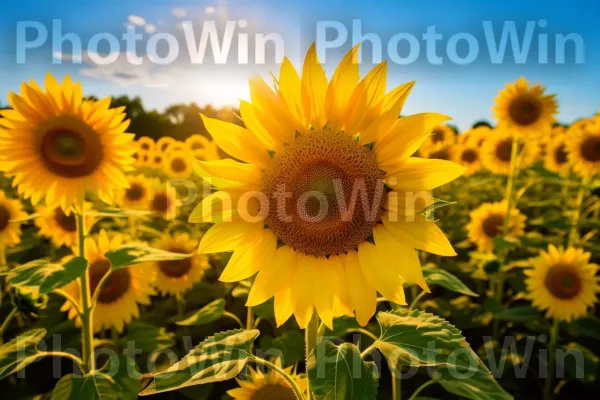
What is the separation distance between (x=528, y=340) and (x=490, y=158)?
399 centimetres

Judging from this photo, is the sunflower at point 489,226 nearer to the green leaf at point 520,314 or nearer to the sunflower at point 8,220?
the green leaf at point 520,314

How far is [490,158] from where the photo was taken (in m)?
7.71

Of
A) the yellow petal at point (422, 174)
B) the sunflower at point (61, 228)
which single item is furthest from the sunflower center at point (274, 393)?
the sunflower at point (61, 228)

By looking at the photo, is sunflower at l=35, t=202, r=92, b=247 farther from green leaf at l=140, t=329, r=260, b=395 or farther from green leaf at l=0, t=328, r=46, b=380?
green leaf at l=140, t=329, r=260, b=395

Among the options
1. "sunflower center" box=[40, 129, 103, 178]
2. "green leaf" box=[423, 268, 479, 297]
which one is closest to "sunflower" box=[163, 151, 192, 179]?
"sunflower center" box=[40, 129, 103, 178]

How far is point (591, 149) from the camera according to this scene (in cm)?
649

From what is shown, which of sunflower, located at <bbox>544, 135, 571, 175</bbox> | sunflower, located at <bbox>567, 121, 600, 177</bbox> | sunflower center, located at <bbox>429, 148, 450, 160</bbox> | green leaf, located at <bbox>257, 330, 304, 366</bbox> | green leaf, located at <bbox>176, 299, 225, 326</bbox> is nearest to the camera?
green leaf, located at <bbox>176, 299, 225, 326</bbox>

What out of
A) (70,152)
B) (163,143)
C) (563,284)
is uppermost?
(163,143)

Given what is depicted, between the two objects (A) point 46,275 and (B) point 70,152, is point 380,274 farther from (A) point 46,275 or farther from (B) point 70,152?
(B) point 70,152

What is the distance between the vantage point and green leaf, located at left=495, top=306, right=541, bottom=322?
434 centimetres

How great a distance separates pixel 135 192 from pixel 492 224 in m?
5.28

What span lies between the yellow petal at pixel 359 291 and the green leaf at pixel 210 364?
1.42 ft

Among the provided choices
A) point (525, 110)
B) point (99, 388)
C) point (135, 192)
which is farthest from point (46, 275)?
point (525, 110)

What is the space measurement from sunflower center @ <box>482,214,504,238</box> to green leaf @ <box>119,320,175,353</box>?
4.46m
